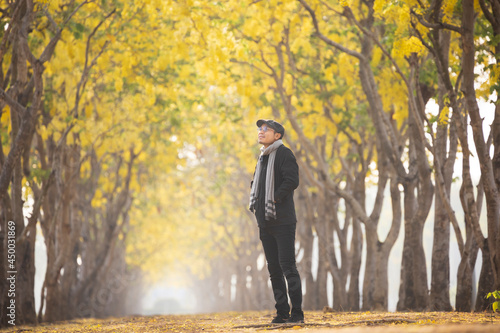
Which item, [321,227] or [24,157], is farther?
[321,227]

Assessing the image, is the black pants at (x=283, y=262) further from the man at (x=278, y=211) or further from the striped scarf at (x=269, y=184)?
the striped scarf at (x=269, y=184)

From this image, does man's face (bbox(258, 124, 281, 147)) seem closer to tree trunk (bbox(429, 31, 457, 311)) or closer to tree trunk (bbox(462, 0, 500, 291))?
tree trunk (bbox(462, 0, 500, 291))

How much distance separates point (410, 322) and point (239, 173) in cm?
1602

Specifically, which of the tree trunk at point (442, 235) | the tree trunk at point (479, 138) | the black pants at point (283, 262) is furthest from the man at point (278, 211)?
the tree trunk at point (442, 235)

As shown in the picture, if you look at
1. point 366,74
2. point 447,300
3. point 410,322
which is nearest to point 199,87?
point 366,74

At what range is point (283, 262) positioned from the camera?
5.50 metres

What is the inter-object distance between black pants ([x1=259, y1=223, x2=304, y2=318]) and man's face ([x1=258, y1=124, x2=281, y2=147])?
914mm

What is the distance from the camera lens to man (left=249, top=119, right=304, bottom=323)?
5.50 metres

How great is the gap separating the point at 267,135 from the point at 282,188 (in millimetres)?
697

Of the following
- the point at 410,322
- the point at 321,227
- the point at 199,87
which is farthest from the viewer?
the point at 199,87

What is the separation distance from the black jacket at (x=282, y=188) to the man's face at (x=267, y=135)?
140mm

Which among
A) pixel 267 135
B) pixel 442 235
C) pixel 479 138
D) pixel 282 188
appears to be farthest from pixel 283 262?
pixel 442 235

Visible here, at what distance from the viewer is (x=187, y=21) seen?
34.1 feet

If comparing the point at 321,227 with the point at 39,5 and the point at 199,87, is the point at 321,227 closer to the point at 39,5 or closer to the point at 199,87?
the point at 199,87
